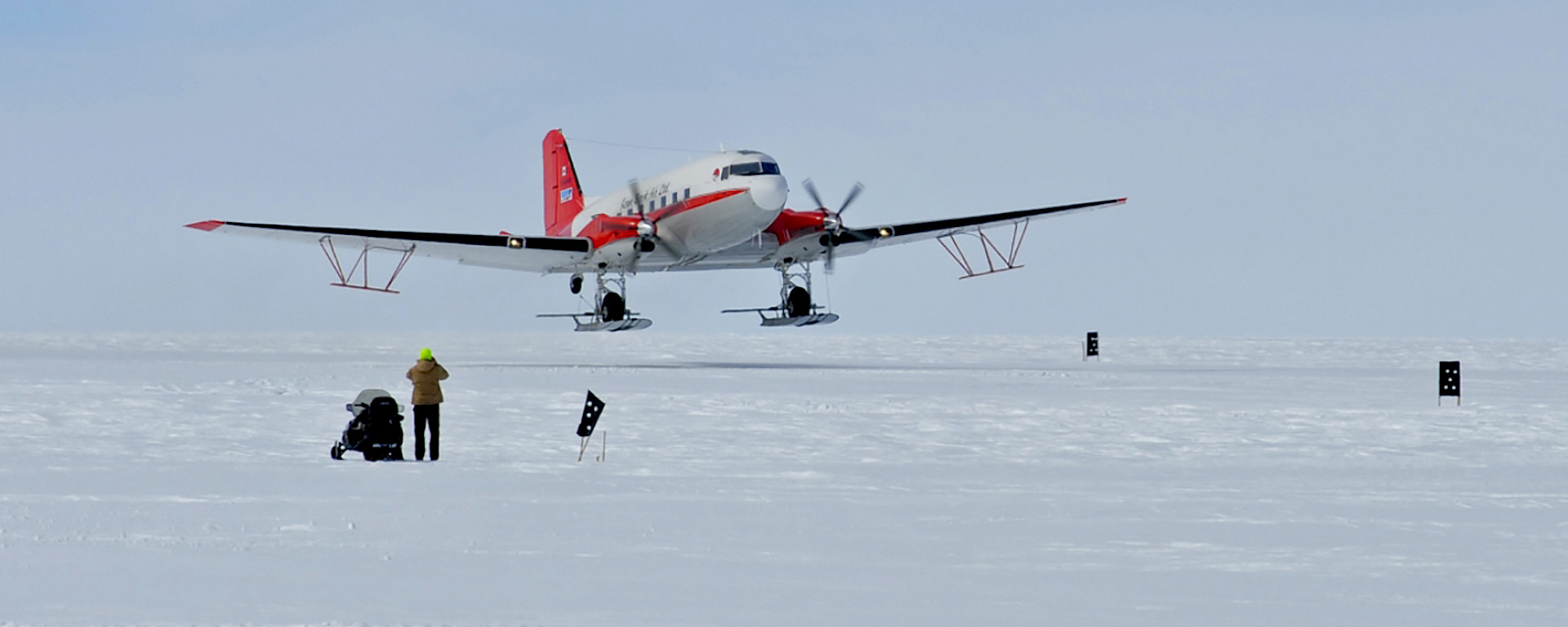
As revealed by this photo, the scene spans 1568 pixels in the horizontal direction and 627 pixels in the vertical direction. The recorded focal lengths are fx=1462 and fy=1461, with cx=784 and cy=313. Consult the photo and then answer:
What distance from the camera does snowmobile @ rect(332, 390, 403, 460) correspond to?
15.0 m

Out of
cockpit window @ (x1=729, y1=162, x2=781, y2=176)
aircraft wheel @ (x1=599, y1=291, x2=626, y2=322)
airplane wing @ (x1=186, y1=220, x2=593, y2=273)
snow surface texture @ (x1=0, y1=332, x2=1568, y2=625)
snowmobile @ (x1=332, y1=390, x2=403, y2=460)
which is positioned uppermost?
cockpit window @ (x1=729, y1=162, x2=781, y2=176)

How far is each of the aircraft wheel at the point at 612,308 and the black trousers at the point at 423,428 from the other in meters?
23.5

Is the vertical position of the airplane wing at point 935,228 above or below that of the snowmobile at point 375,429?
above

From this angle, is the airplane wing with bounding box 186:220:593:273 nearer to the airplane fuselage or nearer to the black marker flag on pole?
the airplane fuselage

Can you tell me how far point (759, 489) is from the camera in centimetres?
1301

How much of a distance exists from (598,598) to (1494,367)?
45843 millimetres

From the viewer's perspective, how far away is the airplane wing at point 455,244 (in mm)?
35875

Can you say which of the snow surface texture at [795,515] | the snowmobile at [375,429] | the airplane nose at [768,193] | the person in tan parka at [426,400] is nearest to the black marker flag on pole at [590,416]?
the snow surface texture at [795,515]

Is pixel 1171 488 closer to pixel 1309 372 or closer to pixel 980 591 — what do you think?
pixel 980 591

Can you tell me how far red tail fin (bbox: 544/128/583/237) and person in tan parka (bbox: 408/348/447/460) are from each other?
3507 cm

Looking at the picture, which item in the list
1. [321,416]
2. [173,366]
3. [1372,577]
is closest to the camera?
[1372,577]

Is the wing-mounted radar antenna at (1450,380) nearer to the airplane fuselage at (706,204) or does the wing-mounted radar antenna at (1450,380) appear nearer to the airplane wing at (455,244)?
the airplane fuselage at (706,204)

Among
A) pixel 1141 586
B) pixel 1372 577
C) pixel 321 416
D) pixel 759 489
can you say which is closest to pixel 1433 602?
pixel 1372 577

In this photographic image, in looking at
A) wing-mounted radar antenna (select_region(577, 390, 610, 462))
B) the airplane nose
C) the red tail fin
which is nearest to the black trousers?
Result: wing-mounted radar antenna (select_region(577, 390, 610, 462))
